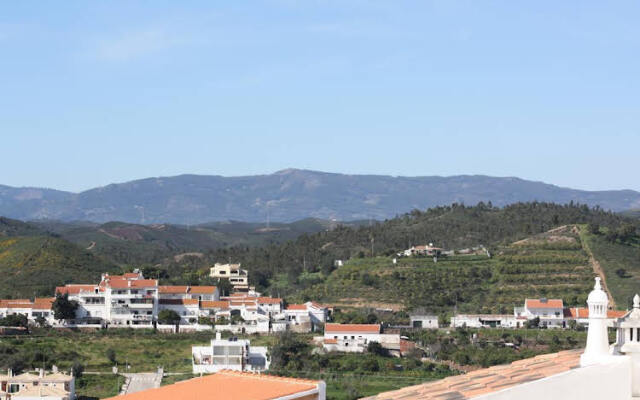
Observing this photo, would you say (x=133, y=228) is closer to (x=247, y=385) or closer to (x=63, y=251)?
(x=63, y=251)

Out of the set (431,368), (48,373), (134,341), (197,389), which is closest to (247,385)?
(197,389)

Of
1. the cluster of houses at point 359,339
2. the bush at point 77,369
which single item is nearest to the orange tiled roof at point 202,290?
the cluster of houses at point 359,339

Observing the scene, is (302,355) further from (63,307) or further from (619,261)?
(619,261)

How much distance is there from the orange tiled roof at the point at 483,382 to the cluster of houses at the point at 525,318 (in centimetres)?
3948

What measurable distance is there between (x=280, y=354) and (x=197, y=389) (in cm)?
3314

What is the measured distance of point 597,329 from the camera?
23.5ft

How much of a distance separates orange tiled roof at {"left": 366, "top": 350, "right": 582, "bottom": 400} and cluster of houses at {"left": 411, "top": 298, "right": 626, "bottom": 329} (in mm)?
39476

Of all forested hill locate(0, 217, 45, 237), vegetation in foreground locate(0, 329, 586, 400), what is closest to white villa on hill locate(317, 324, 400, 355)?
vegetation in foreground locate(0, 329, 586, 400)

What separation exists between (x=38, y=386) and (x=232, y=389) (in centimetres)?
2595

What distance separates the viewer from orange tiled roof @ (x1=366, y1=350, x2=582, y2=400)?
6750 millimetres

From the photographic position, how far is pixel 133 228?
5458 inches

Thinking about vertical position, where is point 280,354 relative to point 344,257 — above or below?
below

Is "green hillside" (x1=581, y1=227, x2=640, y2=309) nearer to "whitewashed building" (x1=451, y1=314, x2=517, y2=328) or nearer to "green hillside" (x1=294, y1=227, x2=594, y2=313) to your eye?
"green hillside" (x1=294, y1=227, x2=594, y2=313)

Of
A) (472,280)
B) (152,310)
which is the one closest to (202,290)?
(152,310)
